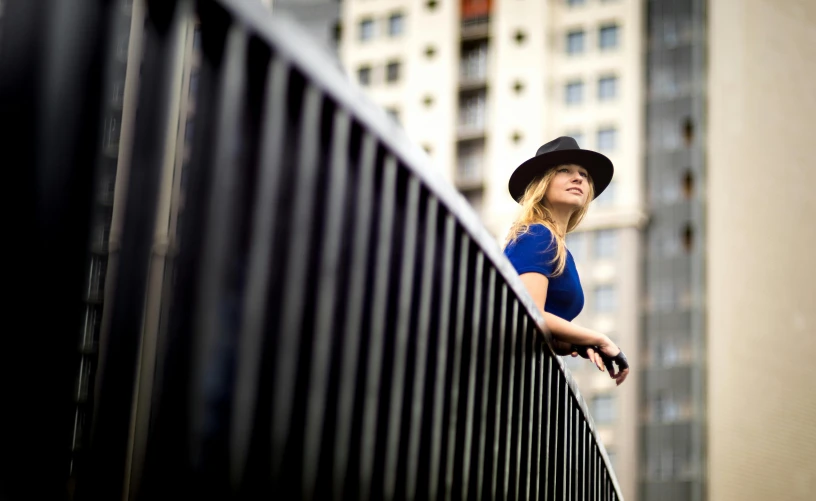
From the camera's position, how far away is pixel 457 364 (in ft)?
12.5

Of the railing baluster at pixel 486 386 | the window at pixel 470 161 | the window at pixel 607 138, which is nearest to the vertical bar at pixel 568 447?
the railing baluster at pixel 486 386

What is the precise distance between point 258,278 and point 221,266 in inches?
4.3

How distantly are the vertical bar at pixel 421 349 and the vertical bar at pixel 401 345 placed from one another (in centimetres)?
9

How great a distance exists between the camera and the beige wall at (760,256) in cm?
4862

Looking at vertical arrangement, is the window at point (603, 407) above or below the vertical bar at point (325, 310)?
above

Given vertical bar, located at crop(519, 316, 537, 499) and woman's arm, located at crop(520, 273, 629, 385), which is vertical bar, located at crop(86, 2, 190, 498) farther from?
woman's arm, located at crop(520, 273, 629, 385)

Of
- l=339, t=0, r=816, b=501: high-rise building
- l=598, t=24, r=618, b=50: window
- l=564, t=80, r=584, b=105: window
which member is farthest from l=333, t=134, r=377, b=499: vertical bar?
l=564, t=80, r=584, b=105: window

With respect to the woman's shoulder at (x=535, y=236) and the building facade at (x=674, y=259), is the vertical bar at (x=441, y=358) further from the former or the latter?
the building facade at (x=674, y=259)

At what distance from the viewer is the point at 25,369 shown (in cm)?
214

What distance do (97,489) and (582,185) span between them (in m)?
3.23

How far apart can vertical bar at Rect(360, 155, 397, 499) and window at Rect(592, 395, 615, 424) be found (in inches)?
1873

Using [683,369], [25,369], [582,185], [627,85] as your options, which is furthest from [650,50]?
[25,369]

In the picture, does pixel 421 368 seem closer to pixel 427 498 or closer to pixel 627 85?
pixel 427 498

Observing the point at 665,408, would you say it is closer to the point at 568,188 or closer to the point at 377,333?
the point at 568,188
